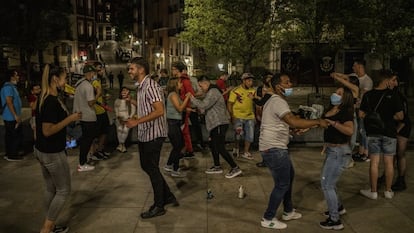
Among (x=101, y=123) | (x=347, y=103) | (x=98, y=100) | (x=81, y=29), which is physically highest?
(x=81, y=29)

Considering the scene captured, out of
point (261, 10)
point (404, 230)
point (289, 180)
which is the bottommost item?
point (404, 230)

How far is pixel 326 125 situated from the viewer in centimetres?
502

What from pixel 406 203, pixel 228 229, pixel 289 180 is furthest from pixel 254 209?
pixel 406 203

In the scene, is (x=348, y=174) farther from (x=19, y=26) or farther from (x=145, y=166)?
(x=19, y=26)

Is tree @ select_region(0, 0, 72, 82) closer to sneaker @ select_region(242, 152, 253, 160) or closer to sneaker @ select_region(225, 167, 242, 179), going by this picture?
sneaker @ select_region(242, 152, 253, 160)

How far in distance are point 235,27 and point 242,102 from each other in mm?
9955

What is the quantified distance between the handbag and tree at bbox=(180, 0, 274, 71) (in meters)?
11.6

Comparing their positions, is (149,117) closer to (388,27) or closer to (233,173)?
(233,173)

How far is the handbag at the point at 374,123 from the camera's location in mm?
6191

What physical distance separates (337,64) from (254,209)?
2878cm

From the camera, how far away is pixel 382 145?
249 inches

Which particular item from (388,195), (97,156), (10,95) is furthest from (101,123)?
(388,195)

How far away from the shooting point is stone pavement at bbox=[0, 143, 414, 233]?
5602 millimetres

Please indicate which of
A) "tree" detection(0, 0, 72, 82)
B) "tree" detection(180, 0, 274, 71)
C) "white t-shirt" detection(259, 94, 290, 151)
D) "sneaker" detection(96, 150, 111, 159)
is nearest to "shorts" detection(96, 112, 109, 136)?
"sneaker" detection(96, 150, 111, 159)
